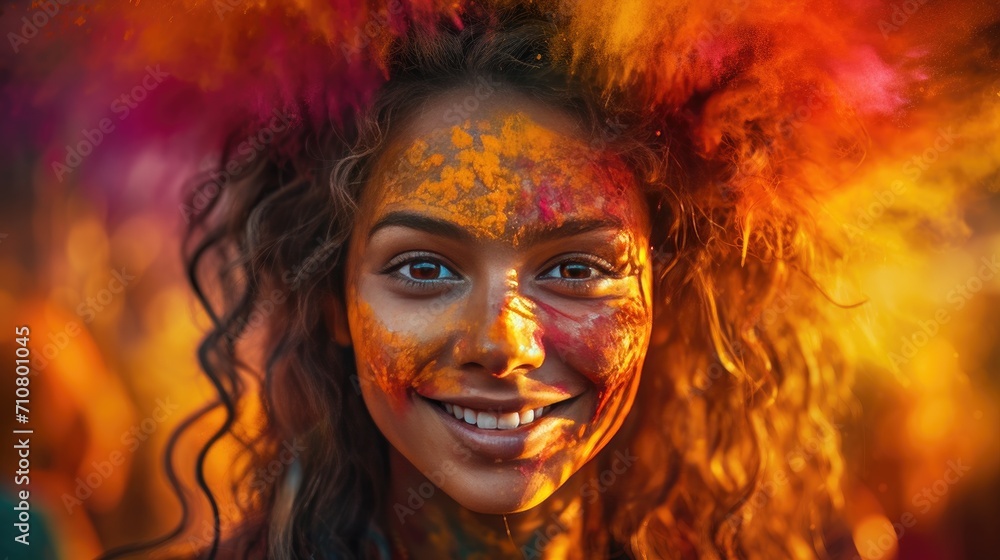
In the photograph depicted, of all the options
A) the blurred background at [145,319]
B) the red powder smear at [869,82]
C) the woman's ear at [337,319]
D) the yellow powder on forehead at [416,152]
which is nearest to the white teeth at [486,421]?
the woman's ear at [337,319]

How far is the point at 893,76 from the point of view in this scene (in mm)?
2260

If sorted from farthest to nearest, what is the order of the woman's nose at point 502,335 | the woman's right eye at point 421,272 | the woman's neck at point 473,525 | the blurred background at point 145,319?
the blurred background at point 145,319 → the woman's neck at point 473,525 → the woman's right eye at point 421,272 → the woman's nose at point 502,335

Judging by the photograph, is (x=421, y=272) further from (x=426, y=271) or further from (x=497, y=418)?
(x=497, y=418)

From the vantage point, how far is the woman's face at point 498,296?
1918 mm

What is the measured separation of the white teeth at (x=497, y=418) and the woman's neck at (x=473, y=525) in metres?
0.28

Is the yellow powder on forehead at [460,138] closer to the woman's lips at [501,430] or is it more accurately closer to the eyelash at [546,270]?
the eyelash at [546,270]

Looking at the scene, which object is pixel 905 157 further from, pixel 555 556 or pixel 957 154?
pixel 555 556

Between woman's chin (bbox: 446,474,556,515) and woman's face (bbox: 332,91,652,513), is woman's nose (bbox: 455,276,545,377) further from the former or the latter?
woman's chin (bbox: 446,474,556,515)

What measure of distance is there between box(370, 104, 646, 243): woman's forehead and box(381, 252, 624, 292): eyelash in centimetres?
9

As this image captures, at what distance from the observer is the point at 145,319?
3469mm

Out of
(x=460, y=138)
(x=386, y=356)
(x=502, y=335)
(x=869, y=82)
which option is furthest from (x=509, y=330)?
(x=869, y=82)

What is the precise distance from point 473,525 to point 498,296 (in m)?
0.57

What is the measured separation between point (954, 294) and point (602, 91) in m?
A: 1.66

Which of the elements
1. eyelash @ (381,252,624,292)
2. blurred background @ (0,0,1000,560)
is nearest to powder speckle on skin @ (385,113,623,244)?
eyelash @ (381,252,624,292)
